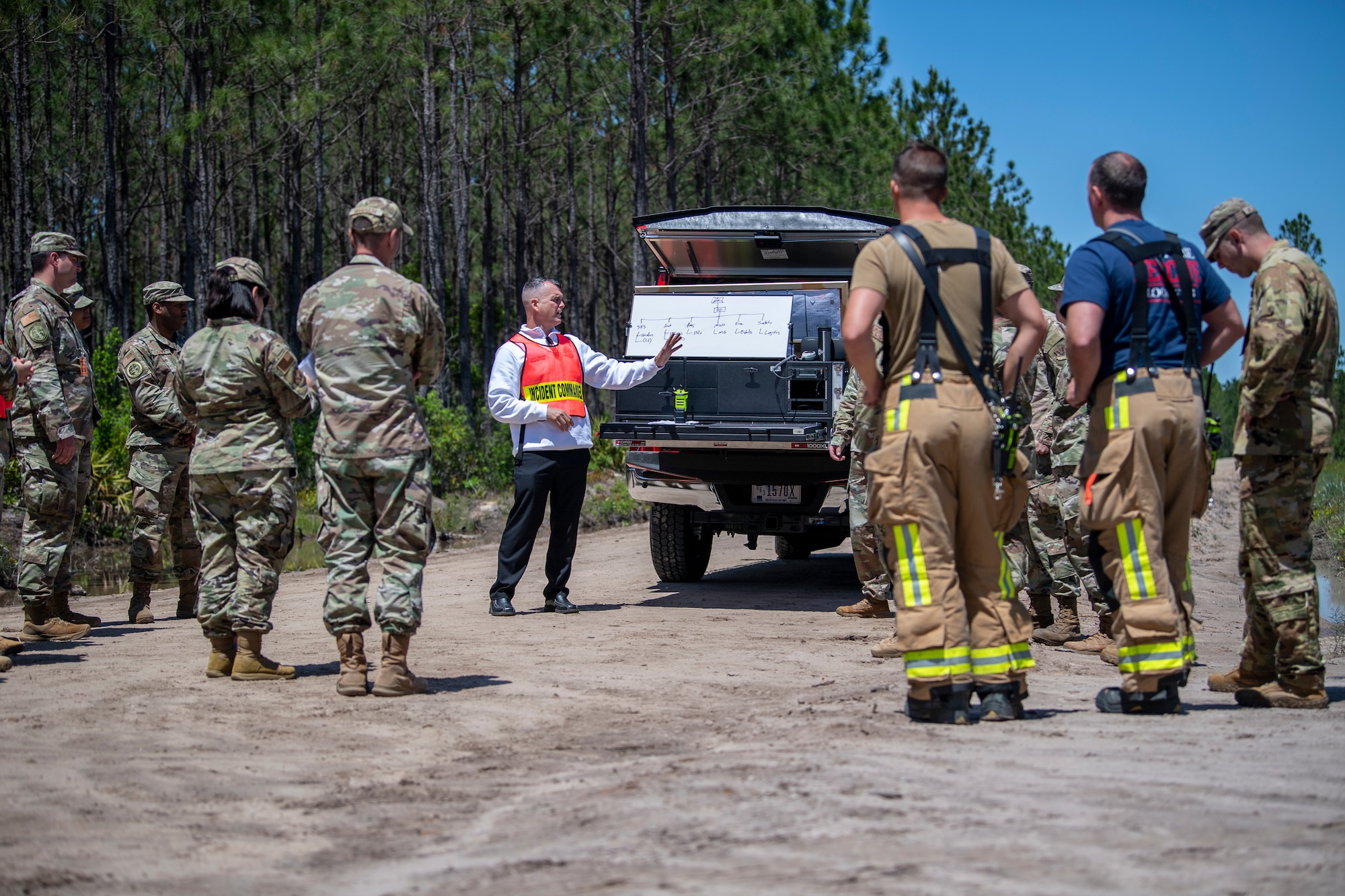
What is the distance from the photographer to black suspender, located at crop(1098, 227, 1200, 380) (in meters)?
4.79

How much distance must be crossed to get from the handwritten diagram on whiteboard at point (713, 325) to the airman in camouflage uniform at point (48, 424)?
3.90m

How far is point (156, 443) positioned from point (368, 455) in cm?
335

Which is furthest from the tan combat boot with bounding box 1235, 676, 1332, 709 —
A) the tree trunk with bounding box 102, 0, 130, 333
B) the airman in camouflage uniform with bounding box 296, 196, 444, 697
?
the tree trunk with bounding box 102, 0, 130, 333

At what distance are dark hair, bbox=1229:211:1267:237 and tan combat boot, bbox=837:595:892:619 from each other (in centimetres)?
385

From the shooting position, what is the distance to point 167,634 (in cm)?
783

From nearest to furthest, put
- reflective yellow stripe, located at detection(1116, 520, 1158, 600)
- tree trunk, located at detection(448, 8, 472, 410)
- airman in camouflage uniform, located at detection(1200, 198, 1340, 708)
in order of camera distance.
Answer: reflective yellow stripe, located at detection(1116, 520, 1158, 600)
airman in camouflage uniform, located at detection(1200, 198, 1340, 708)
tree trunk, located at detection(448, 8, 472, 410)

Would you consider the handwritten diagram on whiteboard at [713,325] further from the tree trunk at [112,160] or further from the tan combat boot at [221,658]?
the tree trunk at [112,160]

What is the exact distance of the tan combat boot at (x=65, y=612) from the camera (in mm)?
7758

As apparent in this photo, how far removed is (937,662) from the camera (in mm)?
4629

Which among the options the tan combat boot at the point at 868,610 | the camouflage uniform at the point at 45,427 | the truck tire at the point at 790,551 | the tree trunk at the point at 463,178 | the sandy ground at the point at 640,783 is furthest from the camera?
the tree trunk at the point at 463,178

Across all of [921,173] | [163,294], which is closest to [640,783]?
[921,173]

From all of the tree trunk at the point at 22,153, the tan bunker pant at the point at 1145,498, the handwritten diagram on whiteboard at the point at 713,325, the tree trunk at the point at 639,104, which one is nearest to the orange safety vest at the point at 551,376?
the handwritten diagram on whiteboard at the point at 713,325

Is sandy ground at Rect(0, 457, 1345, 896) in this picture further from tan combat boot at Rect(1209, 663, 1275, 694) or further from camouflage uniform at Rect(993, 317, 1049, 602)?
camouflage uniform at Rect(993, 317, 1049, 602)

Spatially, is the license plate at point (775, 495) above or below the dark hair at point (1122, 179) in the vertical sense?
below
